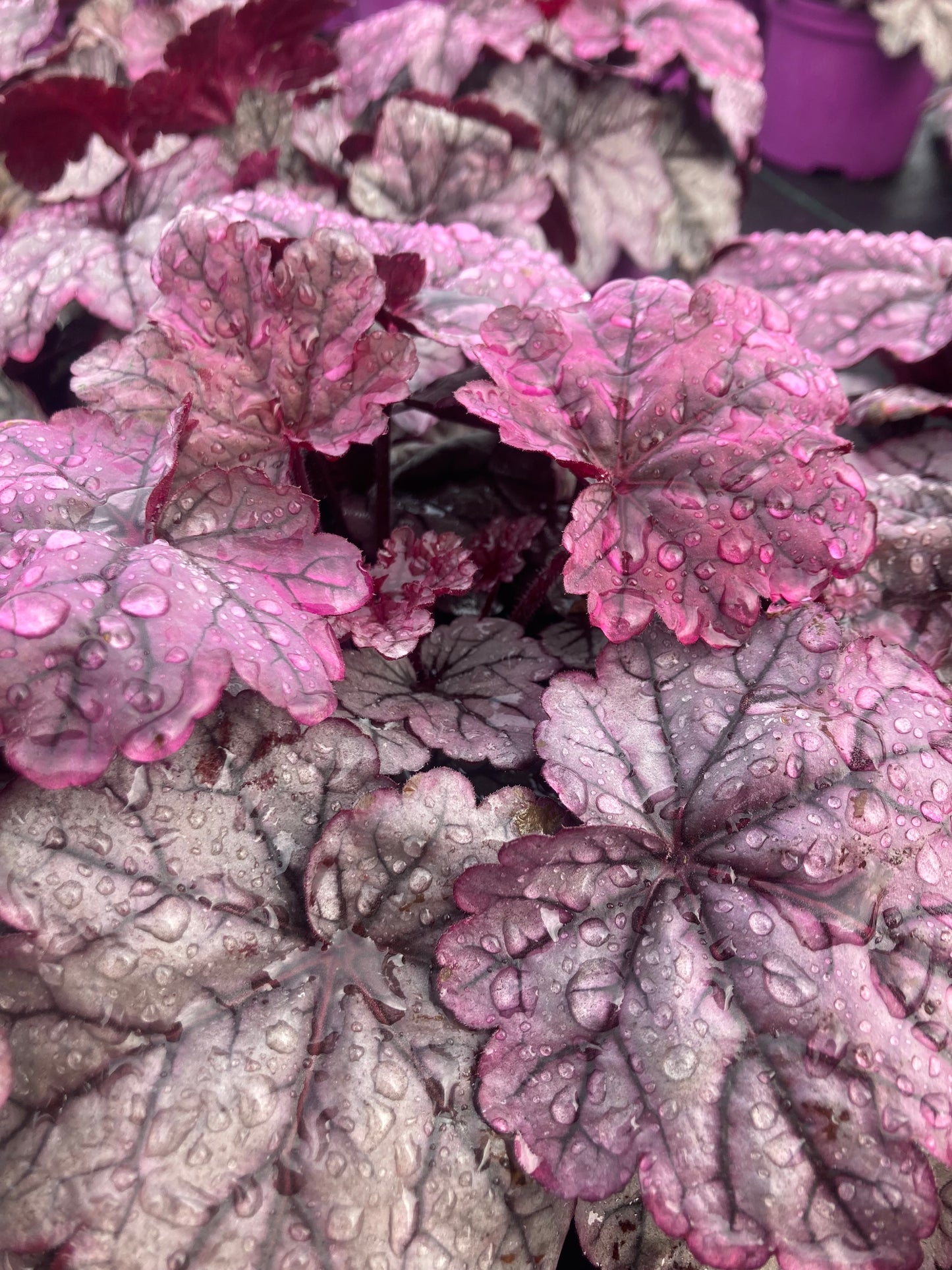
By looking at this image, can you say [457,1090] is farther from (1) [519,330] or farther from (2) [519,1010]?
(1) [519,330]

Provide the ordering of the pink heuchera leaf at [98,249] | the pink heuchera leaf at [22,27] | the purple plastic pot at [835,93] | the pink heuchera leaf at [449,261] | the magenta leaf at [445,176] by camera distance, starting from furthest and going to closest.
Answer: the purple plastic pot at [835,93] < the pink heuchera leaf at [22,27] < the magenta leaf at [445,176] < the pink heuchera leaf at [98,249] < the pink heuchera leaf at [449,261]

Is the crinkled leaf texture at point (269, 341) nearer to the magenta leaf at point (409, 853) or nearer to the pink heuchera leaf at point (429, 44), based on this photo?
the magenta leaf at point (409, 853)

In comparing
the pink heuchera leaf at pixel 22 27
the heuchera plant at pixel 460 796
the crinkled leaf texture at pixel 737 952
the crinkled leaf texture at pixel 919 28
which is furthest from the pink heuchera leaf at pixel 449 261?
the crinkled leaf texture at pixel 919 28

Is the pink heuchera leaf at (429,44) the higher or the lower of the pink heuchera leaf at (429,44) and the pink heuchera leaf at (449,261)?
the higher

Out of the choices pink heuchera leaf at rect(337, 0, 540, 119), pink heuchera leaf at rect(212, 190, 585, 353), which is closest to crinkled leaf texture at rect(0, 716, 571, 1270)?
pink heuchera leaf at rect(212, 190, 585, 353)

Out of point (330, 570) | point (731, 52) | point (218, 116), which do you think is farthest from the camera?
point (731, 52)

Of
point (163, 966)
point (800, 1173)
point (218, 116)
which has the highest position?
point (218, 116)

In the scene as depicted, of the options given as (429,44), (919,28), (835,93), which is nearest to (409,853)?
(429,44)

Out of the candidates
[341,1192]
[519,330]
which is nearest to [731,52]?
[519,330]
